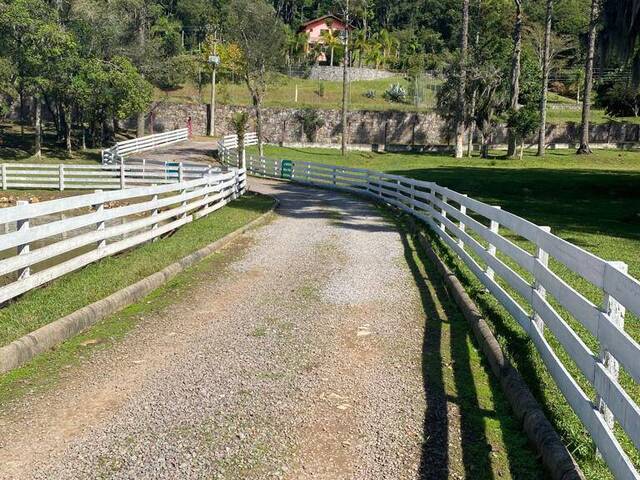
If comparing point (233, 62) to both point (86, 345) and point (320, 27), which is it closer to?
point (320, 27)

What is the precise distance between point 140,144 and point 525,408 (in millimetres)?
45071

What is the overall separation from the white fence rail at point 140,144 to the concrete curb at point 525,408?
104ft

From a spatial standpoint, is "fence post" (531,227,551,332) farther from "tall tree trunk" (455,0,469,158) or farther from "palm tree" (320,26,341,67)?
"palm tree" (320,26,341,67)

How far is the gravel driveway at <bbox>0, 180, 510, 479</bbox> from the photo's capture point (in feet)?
14.0

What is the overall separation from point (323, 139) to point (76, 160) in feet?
77.4

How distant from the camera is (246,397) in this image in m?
5.34

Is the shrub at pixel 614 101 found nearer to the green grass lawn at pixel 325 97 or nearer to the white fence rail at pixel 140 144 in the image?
the green grass lawn at pixel 325 97

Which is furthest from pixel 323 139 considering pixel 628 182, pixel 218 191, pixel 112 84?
pixel 218 191

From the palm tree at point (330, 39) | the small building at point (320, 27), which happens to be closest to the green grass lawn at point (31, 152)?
the palm tree at point (330, 39)

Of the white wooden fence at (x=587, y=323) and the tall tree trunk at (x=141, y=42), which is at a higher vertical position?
the tall tree trunk at (x=141, y=42)

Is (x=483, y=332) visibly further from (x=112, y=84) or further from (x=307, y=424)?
(x=112, y=84)

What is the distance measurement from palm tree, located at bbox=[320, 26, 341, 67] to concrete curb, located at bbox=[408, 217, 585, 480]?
276 feet

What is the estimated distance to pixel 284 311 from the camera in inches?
322

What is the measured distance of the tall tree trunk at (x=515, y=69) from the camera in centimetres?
4122
